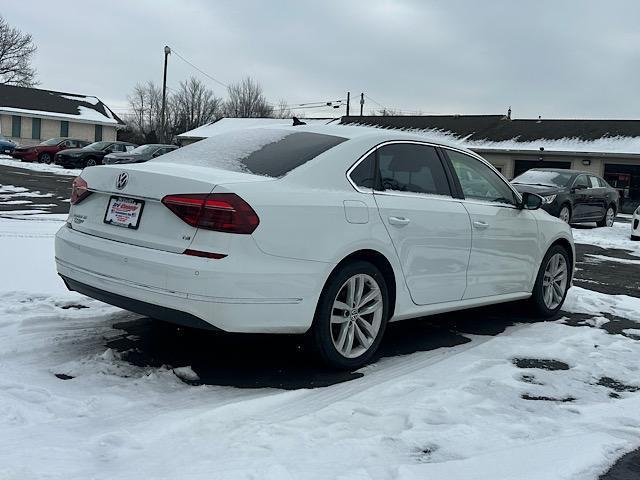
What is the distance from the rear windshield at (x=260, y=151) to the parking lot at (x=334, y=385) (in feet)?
3.83

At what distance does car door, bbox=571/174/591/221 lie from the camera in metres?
16.4

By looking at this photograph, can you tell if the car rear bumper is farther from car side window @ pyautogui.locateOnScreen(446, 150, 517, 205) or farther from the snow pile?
the snow pile

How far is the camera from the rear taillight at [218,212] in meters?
3.62

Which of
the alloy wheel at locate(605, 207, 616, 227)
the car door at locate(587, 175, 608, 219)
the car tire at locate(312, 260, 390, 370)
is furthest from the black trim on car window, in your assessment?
Answer: the alloy wheel at locate(605, 207, 616, 227)

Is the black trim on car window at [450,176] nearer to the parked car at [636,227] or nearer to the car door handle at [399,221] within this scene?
the car door handle at [399,221]

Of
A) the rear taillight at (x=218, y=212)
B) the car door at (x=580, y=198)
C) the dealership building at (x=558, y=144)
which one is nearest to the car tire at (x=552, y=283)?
the rear taillight at (x=218, y=212)

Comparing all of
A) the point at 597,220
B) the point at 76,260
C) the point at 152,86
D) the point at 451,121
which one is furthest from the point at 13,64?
the point at 76,260

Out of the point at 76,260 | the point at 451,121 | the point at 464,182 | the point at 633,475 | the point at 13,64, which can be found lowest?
the point at 633,475

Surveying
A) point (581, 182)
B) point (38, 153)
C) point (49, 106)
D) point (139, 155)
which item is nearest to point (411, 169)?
point (581, 182)

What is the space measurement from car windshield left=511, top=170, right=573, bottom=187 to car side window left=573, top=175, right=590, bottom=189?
8.2 inches

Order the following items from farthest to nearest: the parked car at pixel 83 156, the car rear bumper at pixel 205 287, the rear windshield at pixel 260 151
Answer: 1. the parked car at pixel 83 156
2. the rear windshield at pixel 260 151
3. the car rear bumper at pixel 205 287

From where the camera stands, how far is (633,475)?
3041 mm

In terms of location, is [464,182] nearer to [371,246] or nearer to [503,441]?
[371,246]

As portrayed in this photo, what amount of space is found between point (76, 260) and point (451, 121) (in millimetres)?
36622
